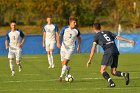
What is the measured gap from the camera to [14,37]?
75.6ft

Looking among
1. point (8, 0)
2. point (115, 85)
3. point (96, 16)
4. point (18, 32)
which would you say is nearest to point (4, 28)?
point (8, 0)

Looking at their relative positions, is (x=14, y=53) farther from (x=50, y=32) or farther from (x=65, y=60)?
(x=65, y=60)

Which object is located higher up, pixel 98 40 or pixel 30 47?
pixel 98 40

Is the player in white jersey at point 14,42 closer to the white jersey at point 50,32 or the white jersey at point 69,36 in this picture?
the white jersey at point 50,32

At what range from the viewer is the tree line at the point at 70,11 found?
72438 mm

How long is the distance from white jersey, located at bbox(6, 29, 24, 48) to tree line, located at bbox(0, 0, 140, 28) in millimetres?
47543

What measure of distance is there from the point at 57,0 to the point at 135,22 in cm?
1047

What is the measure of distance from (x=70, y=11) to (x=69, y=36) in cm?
5415

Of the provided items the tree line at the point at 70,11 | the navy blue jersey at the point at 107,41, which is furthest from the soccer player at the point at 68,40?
the tree line at the point at 70,11

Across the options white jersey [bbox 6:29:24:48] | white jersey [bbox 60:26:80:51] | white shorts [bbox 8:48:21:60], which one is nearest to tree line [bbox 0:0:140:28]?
white jersey [bbox 6:29:24:48]

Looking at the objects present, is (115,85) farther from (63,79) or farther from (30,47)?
(30,47)

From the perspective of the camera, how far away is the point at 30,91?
52.6 ft

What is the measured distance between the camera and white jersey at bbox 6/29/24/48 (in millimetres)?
22969

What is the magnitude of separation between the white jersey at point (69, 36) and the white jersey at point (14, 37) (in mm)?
3876
